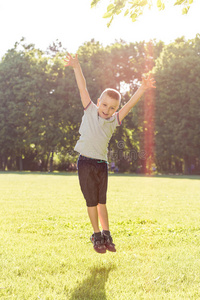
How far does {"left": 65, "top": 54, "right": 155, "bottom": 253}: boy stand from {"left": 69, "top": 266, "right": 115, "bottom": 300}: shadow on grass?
0.49m

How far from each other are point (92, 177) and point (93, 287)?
152 cm

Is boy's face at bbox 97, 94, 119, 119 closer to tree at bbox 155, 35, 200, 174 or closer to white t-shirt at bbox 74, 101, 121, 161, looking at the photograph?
white t-shirt at bbox 74, 101, 121, 161

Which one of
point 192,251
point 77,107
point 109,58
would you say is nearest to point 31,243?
point 192,251

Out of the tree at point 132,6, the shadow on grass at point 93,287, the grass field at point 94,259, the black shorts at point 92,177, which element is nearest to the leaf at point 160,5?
the tree at point 132,6

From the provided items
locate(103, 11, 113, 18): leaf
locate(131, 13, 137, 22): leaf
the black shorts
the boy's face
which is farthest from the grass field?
locate(131, 13, 137, 22): leaf

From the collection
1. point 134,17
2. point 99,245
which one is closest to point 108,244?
point 99,245

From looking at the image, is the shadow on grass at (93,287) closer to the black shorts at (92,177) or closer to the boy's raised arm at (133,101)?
the black shorts at (92,177)

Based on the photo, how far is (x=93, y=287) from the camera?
12.0 feet

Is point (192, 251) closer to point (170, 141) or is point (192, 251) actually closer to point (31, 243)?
point (31, 243)

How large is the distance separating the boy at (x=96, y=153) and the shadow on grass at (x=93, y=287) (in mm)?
491

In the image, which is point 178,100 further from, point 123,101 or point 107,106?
point 107,106

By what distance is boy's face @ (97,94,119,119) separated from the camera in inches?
185

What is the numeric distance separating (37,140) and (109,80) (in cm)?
1138

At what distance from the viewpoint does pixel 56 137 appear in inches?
1590
